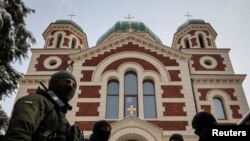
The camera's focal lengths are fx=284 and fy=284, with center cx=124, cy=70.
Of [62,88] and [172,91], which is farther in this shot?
[172,91]

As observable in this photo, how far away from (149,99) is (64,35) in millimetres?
10457

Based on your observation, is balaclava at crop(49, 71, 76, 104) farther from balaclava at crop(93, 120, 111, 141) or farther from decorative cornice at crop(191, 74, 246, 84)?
decorative cornice at crop(191, 74, 246, 84)

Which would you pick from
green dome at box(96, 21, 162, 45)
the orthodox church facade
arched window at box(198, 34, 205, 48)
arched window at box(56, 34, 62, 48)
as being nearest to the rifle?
the orthodox church facade

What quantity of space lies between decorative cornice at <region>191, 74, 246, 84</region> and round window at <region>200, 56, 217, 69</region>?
1.72 metres

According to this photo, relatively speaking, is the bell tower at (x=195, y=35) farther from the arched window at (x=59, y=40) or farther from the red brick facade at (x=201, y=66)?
the arched window at (x=59, y=40)

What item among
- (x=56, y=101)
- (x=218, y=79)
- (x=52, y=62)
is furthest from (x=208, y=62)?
(x=56, y=101)

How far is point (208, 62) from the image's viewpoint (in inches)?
800

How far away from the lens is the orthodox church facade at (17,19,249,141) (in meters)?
15.4

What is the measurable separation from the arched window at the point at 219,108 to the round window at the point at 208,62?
10.0 ft

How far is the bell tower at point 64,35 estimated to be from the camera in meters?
23.1

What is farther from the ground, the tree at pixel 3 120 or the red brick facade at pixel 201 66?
the red brick facade at pixel 201 66

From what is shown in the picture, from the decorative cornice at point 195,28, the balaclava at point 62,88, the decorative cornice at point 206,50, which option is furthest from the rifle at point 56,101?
the decorative cornice at point 195,28

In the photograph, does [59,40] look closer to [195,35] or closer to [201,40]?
[195,35]

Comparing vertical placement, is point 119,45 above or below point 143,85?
above
